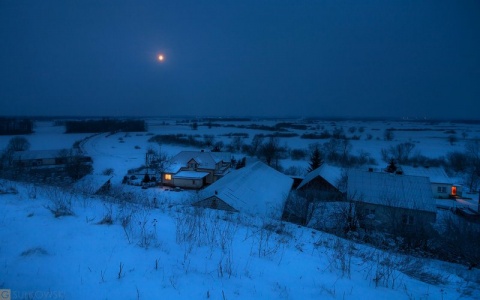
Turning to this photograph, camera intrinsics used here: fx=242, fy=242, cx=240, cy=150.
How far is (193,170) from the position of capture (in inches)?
1231

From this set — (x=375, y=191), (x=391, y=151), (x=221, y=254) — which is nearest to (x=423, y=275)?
(x=221, y=254)

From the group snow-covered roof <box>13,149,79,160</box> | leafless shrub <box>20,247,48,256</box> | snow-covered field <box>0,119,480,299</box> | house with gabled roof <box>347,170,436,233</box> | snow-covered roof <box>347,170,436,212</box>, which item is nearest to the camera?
snow-covered field <box>0,119,480,299</box>

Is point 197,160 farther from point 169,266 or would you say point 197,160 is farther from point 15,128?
point 15,128

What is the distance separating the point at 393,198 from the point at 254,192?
9539mm

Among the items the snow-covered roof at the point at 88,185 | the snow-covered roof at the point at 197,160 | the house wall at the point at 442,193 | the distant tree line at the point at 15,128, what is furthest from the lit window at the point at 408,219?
the distant tree line at the point at 15,128

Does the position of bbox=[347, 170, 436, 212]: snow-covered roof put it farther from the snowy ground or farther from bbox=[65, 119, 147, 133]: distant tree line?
bbox=[65, 119, 147, 133]: distant tree line

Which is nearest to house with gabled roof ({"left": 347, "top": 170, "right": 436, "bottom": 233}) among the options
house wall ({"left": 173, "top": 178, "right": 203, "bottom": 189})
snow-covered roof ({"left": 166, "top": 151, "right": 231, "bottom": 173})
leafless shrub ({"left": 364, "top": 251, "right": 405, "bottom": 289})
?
leafless shrub ({"left": 364, "top": 251, "right": 405, "bottom": 289})

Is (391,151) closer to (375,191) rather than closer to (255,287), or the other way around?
(375,191)

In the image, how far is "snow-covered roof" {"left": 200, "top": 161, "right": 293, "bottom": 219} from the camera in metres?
→ 14.8

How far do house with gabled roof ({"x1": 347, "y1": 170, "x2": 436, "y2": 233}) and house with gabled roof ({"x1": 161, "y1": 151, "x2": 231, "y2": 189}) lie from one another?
1699 cm

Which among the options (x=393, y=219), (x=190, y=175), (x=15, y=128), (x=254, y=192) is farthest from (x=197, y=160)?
(x=15, y=128)

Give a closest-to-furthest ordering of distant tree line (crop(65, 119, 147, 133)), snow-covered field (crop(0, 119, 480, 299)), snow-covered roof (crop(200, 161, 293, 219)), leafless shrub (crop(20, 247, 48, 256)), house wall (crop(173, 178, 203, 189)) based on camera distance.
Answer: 1. snow-covered field (crop(0, 119, 480, 299))
2. leafless shrub (crop(20, 247, 48, 256))
3. snow-covered roof (crop(200, 161, 293, 219))
4. house wall (crop(173, 178, 203, 189))
5. distant tree line (crop(65, 119, 147, 133))

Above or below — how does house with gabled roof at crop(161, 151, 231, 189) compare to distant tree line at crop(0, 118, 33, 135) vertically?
below

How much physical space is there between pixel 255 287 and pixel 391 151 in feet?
171
